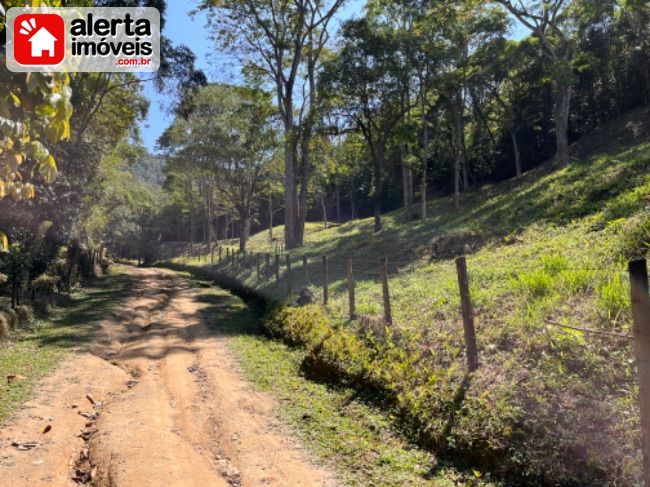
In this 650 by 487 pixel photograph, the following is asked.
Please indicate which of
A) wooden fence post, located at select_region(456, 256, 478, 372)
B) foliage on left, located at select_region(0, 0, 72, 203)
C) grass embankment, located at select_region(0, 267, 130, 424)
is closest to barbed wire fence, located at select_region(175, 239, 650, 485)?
wooden fence post, located at select_region(456, 256, 478, 372)

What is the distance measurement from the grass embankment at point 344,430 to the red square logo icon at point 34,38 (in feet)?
15.0

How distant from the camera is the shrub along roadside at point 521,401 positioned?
4.05 meters

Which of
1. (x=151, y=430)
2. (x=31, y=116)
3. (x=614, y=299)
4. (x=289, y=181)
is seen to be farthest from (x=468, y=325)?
(x=289, y=181)

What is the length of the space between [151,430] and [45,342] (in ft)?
21.8

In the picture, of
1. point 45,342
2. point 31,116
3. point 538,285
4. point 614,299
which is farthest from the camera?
point 45,342

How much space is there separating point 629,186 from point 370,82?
13.7 m

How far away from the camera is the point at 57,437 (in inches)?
229

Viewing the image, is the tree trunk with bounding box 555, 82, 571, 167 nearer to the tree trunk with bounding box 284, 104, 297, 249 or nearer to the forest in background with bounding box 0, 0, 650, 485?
the forest in background with bounding box 0, 0, 650, 485

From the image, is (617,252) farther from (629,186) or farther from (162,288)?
(162,288)

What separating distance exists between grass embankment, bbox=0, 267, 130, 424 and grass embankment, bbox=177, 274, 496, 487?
3739 mm

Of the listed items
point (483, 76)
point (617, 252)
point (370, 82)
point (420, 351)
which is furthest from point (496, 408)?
point (483, 76)

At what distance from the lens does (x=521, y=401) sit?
4805 millimetres

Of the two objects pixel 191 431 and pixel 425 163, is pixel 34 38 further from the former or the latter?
pixel 425 163

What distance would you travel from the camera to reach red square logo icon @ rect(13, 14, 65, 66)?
1.87 m
